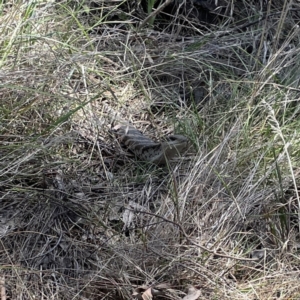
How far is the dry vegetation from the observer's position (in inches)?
80.8

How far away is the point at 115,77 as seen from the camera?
2.82 meters

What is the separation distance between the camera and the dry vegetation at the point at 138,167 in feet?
6.73

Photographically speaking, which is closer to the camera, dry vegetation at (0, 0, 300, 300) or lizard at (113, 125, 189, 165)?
dry vegetation at (0, 0, 300, 300)

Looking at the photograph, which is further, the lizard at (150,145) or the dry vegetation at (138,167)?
the lizard at (150,145)

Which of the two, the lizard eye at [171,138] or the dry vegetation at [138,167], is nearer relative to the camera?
the dry vegetation at [138,167]

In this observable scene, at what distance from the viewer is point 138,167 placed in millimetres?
2504

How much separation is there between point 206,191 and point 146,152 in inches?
14.8

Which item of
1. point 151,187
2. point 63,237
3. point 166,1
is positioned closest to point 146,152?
point 151,187

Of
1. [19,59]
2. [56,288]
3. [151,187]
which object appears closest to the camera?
[56,288]

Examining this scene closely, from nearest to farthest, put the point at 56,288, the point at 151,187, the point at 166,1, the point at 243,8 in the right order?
the point at 56,288 < the point at 151,187 < the point at 166,1 < the point at 243,8

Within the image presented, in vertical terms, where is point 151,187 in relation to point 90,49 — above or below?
below

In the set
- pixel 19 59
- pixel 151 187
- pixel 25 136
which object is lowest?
pixel 151 187

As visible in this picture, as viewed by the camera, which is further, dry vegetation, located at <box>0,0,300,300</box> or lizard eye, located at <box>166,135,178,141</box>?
lizard eye, located at <box>166,135,178,141</box>

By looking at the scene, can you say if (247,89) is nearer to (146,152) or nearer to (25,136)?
(146,152)
